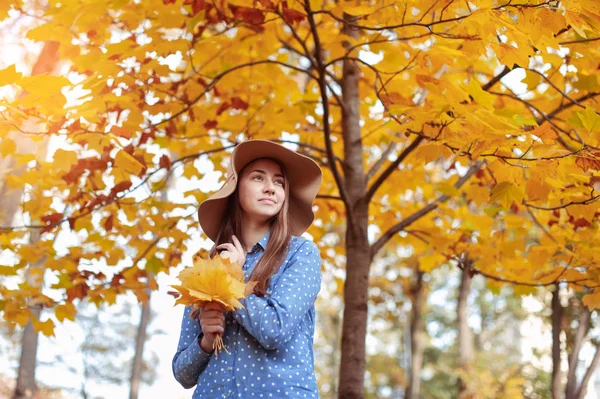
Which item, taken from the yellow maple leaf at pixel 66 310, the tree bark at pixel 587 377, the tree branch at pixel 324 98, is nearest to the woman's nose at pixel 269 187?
the tree branch at pixel 324 98

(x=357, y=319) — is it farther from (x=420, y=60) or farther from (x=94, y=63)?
(x=94, y=63)

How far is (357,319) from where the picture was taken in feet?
10.0

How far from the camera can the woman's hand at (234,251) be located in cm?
174

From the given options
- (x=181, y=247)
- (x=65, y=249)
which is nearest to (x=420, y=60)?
(x=181, y=247)

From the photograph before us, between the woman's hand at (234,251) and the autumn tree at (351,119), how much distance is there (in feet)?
2.36

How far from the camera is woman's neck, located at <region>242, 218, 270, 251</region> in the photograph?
1.95 metres

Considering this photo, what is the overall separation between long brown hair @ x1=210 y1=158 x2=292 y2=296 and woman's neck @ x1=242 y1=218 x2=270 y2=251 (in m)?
0.01

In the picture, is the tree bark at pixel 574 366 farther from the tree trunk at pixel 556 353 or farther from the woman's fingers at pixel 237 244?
the woman's fingers at pixel 237 244

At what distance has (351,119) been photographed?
136 inches

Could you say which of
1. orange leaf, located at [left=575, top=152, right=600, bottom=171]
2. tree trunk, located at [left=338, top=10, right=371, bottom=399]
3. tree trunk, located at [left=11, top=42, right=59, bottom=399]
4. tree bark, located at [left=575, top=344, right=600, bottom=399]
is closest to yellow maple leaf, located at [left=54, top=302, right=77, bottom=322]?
tree trunk, located at [left=11, top=42, right=59, bottom=399]

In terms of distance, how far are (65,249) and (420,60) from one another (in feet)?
7.08

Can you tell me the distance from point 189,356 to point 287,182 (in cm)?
63

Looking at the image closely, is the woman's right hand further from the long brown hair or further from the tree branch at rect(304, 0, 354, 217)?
the tree branch at rect(304, 0, 354, 217)

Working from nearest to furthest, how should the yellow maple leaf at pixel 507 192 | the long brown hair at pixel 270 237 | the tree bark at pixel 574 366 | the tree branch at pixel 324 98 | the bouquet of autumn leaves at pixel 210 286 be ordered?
1. the bouquet of autumn leaves at pixel 210 286
2. the long brown hair at pixel 270 237
3. the yellow maple leaf at pixel 507 192
4. the tree branch at pixel 324 98
5. the tree bark at pixel 574 366
